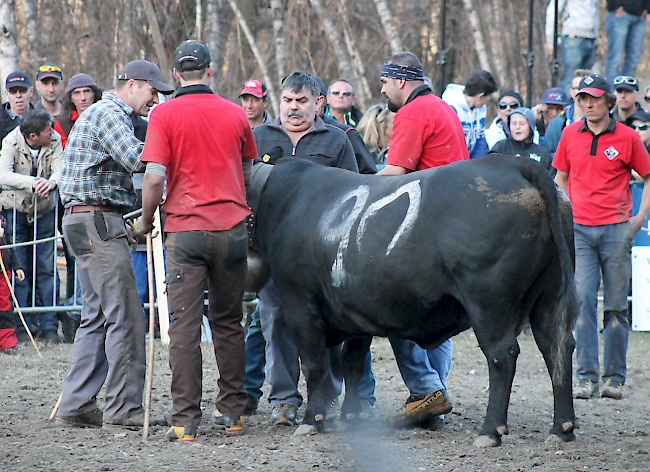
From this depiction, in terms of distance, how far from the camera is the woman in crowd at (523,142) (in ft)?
28.1

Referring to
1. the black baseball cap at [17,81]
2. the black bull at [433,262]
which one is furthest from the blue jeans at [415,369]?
the black baseball cap at [17,81]

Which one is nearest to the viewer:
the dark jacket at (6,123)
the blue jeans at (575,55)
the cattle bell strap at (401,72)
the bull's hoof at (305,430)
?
the bull's hoof at (305,430)

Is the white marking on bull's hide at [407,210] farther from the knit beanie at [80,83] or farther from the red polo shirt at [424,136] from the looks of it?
the knit beanie at [80,83]

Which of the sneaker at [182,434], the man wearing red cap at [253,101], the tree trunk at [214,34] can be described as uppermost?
the tree trunk at [214,34]

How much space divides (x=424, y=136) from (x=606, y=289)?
227cm

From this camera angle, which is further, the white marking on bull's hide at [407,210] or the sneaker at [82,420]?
the sneaker at [82,420]

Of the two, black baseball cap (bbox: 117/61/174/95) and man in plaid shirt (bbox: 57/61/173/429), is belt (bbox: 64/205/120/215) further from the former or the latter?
black baseball cap (bbox: 117/61/174/95)

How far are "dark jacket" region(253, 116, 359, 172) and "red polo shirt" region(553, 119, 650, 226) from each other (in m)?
2.03

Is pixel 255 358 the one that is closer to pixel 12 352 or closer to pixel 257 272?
pixel 257 272

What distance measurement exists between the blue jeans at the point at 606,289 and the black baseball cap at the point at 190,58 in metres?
3.37

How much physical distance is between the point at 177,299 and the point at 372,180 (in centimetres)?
135

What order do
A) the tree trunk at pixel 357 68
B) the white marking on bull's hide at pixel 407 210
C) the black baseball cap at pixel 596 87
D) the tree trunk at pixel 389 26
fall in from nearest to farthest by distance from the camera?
the white marking on bull's hide at pixel 407 210
the black baseball cap at pixel 596 87
the tree trunk at pixel 389 26
the tree trunk at pixel 357 68

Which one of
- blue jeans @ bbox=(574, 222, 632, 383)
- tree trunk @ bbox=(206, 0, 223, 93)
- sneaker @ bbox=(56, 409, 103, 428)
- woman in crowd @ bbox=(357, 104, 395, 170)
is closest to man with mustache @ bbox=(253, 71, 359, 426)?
sneaker @ bbox=(56, 409, 103, 428)

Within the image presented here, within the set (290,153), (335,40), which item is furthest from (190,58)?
(335,40)
